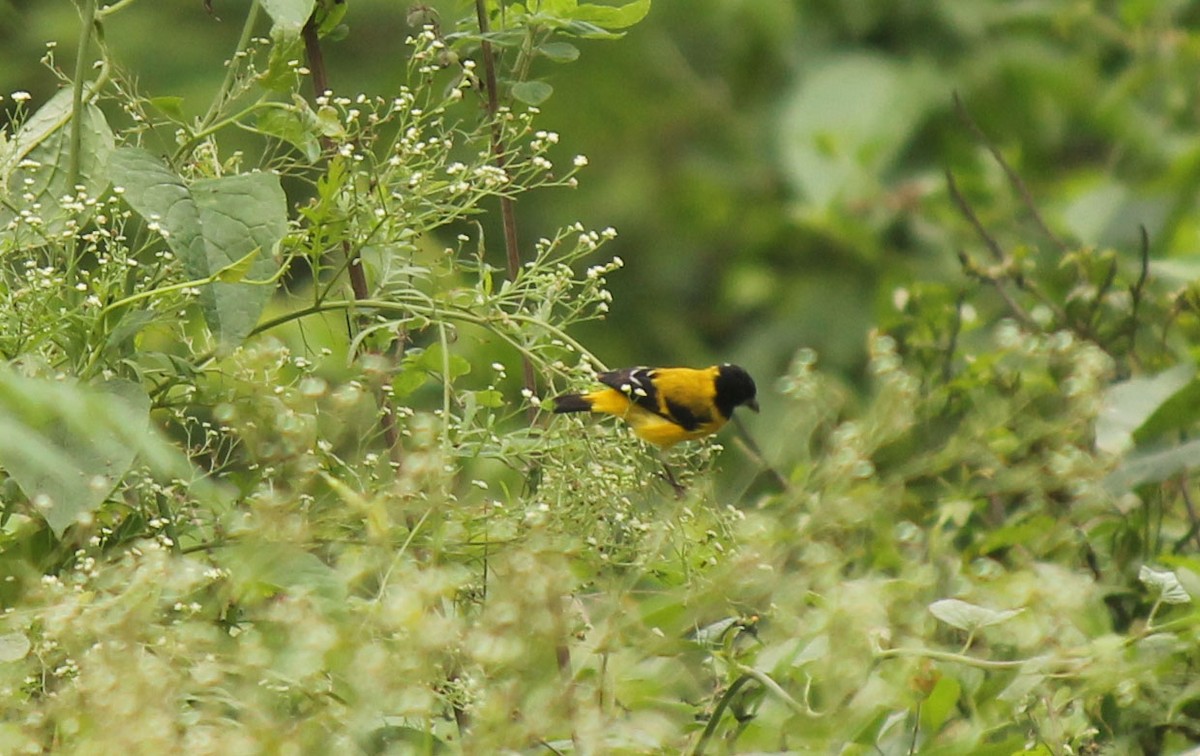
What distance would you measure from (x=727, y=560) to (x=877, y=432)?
0.18 m

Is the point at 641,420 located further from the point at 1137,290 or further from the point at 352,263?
the point at 352,263

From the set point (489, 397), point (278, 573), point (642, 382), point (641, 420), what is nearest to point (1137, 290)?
point (641, 420)

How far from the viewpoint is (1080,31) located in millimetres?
4965

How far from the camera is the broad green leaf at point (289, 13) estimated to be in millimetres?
1196

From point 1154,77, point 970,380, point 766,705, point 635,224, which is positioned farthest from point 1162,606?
point 635,224

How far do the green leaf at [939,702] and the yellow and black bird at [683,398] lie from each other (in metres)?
0.59

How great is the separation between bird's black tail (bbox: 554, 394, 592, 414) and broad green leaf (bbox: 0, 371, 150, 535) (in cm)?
36

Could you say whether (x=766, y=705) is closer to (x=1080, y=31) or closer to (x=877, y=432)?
(x=877, y=432)

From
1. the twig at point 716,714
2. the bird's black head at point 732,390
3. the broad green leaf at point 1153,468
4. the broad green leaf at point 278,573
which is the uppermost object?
the broad green leaf at point 278,573

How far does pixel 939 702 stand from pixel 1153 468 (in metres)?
0.56

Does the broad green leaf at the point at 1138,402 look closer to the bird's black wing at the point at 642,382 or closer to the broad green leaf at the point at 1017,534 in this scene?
the broad green leaf at the point at 1017,534

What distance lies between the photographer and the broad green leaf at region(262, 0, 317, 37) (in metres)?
1.20

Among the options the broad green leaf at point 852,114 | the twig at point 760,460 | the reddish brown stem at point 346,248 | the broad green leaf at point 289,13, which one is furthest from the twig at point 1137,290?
the broad green leaf at point 852,114

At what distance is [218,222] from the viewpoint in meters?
1.20
